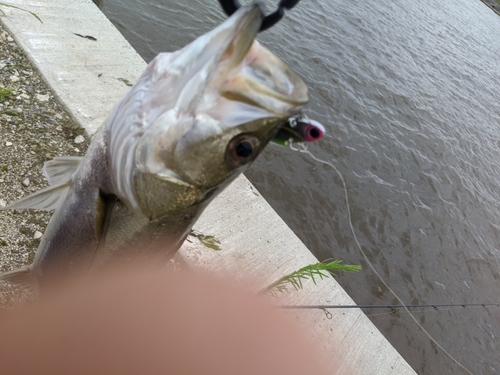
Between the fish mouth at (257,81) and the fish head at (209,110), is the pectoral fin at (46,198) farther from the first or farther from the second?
the fish mouth at (257,81)

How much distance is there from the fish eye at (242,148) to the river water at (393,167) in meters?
4.07

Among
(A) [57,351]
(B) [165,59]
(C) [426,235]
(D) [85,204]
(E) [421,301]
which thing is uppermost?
(B) [165,59]

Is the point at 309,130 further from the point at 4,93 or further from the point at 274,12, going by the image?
the point at 4,93

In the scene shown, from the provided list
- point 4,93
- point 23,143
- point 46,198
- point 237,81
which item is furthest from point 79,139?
point 237,81

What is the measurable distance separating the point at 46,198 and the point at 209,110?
3.59ft

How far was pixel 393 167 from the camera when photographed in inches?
277

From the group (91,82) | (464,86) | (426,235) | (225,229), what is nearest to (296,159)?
(426,235)

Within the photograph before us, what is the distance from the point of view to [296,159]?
610 cm

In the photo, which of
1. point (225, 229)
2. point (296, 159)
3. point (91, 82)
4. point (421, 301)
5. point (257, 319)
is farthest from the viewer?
point (296, 159)

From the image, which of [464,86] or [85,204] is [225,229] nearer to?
[85,204]

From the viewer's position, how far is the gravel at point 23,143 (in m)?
2.44

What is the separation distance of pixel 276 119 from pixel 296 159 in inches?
191

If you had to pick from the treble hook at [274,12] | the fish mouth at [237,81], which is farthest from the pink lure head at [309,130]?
the treble hook at [274,12]

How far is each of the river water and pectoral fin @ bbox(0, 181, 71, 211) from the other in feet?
12.7
